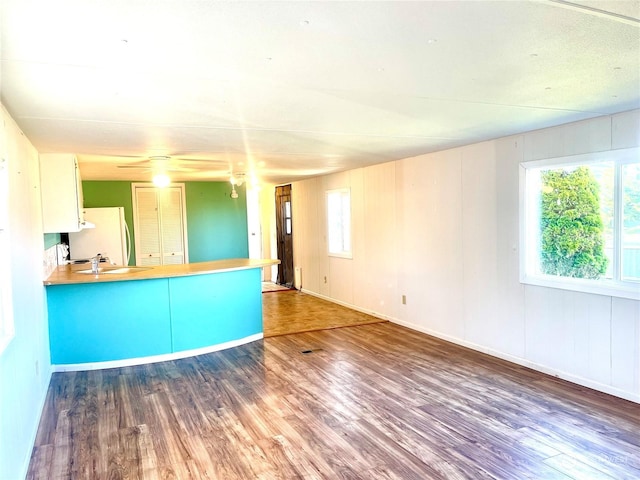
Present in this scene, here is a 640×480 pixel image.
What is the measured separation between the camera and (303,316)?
6.64 metres

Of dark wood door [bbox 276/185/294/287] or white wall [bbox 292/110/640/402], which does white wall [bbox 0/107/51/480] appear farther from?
dark wood door [bbox 276/185/294/287]

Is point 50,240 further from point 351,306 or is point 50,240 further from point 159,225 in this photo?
point 351,306

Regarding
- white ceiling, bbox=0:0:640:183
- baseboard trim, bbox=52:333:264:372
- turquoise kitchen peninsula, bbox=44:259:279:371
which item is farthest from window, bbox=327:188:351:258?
white ceiling, bbox=0:0:640:183

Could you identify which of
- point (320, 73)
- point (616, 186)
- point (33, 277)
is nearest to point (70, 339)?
point (33, 277)

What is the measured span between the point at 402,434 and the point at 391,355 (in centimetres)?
174

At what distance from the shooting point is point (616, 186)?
11.3ft

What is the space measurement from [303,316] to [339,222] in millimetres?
1847

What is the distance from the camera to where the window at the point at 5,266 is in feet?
7.88

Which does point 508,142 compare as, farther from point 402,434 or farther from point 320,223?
point 320,223

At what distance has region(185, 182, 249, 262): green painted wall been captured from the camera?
8.44m

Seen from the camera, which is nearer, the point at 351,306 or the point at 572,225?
the point at 572,225

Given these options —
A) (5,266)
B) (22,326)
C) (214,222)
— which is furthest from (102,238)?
(5,266)


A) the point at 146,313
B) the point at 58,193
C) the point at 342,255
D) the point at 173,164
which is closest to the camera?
the point at 58,193

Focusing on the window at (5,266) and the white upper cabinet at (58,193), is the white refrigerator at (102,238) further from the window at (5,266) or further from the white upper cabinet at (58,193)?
the window at (5,266)
